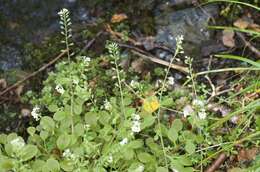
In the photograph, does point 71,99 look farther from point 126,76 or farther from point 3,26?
point 3,26

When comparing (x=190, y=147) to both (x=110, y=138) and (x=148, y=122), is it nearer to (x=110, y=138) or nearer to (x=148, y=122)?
(x=148, y=122)

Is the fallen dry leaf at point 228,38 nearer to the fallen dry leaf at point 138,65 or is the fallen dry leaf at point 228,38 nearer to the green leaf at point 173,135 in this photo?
the fallen dry leaf at point 138,65

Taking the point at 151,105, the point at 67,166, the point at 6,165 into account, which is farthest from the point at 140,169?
the point at 6,165

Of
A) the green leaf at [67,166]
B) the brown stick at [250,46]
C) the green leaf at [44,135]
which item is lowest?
the green leaf at [67,166]

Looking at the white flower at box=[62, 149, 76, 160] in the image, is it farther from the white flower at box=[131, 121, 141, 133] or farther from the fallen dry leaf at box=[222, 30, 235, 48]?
the fallen dry leaf at box=[222, 30, 235, 48]

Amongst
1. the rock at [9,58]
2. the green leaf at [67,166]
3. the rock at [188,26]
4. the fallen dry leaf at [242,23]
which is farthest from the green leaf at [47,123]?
the fallen dry leaf at [242,23]

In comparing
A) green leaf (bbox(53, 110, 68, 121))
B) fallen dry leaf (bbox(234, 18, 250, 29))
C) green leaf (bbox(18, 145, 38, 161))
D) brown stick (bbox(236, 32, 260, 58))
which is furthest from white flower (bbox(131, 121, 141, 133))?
fallen dry leaf (bbox(234, 18, 250, 29))
